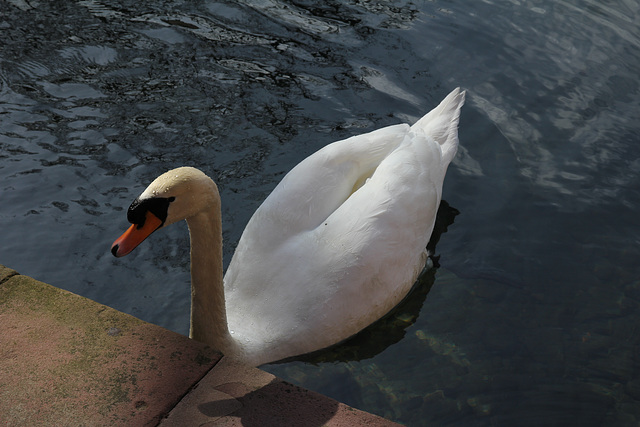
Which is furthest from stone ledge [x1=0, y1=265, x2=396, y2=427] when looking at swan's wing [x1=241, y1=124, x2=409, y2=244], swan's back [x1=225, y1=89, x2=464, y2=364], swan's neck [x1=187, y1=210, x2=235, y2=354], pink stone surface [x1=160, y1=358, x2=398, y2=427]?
swan's wing [x1=241, y1=124, x2=409, y2=244]

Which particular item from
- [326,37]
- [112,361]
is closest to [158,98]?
[326,37]

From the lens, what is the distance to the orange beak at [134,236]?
10.8 feet

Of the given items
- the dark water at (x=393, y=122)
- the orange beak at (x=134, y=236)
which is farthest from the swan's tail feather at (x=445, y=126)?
the orange beak at (x=134, y=236)

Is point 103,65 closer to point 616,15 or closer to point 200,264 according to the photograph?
Answer: point 200,264

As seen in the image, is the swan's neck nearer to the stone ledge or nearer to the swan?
the swan

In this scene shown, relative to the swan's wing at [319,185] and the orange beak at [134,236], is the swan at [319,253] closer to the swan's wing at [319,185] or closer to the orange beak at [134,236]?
the swan's wing at [319,185]

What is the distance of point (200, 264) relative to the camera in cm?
362

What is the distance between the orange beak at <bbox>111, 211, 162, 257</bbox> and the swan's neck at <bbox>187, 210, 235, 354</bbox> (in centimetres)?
23

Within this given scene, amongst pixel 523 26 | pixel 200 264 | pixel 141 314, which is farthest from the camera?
pixel 523 26

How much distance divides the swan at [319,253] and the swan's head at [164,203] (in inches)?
1.6

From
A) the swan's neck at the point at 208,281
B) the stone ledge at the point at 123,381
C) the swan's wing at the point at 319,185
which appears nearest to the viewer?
the stone ledge at the point at 123,381

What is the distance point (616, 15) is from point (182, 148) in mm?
5905

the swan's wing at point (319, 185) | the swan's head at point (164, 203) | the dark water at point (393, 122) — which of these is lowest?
the dark water at point (393, 122)

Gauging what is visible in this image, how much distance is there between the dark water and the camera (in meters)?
4.53
